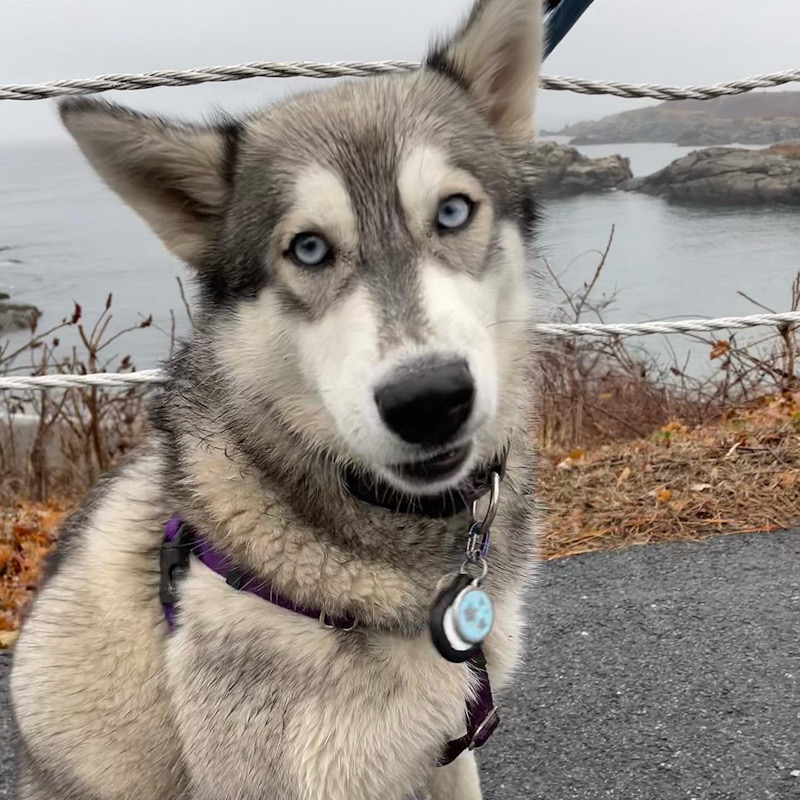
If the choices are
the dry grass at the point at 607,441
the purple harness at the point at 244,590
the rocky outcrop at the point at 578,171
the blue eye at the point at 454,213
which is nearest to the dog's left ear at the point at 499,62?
the rocky outcrop at the point at 578,171

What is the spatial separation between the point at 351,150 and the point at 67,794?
5.07 feet

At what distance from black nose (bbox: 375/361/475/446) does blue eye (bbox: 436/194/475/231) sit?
40 cm

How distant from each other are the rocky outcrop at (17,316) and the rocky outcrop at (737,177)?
4059 millimetres

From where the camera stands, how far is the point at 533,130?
191 cm

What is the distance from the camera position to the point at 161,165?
5.60 ft

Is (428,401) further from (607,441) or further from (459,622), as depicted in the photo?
(607,441)

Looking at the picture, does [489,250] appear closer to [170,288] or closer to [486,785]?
[486,785]

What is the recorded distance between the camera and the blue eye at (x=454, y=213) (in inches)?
63.9

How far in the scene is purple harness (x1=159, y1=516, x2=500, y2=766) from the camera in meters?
Result: 1.63

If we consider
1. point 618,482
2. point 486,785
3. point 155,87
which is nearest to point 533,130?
point 155,87

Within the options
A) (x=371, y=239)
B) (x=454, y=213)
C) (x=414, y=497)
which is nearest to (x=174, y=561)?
(x=414, y=497)

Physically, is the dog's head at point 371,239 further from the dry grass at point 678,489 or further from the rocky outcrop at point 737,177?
the rocky outcrop at point 737,177

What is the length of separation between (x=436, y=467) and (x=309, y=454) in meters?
0.34

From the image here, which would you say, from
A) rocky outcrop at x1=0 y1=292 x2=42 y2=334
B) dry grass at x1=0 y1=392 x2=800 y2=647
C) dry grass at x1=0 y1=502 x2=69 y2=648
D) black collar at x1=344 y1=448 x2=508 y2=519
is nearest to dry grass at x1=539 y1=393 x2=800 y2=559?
dry grass at x1=0 y1=392 x2=800 y2=647
